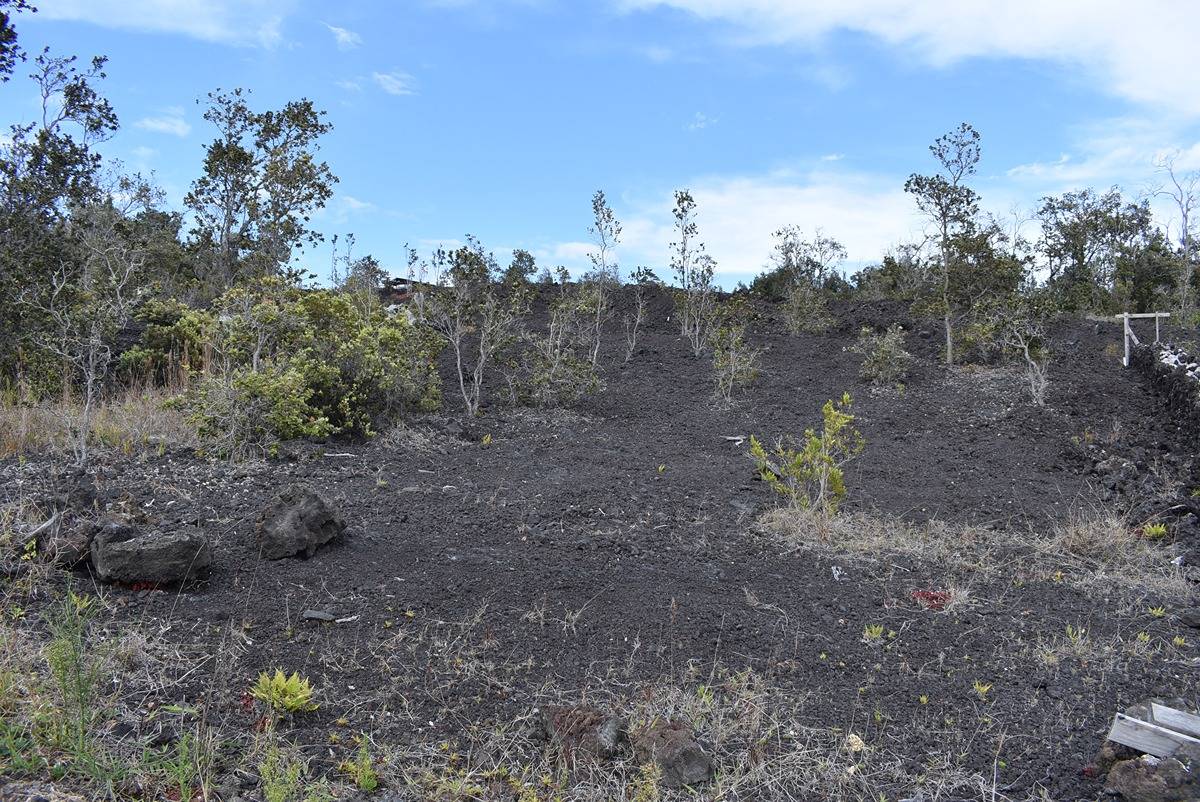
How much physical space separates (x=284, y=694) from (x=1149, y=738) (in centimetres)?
280

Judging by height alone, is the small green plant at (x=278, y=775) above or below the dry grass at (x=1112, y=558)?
below

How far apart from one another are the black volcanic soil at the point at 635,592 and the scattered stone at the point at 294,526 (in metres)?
0.09

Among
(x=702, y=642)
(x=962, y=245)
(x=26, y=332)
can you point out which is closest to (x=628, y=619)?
(x=702, y=642)

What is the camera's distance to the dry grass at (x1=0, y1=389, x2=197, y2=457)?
584 centimetres

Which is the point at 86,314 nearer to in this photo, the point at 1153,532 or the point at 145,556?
the point at 145,556

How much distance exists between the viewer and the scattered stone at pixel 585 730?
2633 millimetres

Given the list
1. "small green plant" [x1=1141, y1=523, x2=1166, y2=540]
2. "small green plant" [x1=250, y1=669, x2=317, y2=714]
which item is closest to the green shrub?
"small green plant" [x1=1141, y1=523, x2=1166, y2=540]

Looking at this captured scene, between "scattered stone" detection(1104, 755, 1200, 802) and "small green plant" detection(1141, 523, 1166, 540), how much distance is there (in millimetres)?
3034

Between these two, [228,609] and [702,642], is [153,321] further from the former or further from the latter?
[702,642]

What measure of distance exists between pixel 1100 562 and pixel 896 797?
9.45 ft

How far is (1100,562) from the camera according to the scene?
468 centimetres

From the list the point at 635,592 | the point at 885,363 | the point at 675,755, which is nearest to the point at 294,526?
the point at 635,592

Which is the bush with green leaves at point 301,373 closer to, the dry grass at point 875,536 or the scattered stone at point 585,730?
the dry grass at point 875,536

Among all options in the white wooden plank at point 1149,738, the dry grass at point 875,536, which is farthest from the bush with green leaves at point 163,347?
the white wooden plank at point 1149,738
